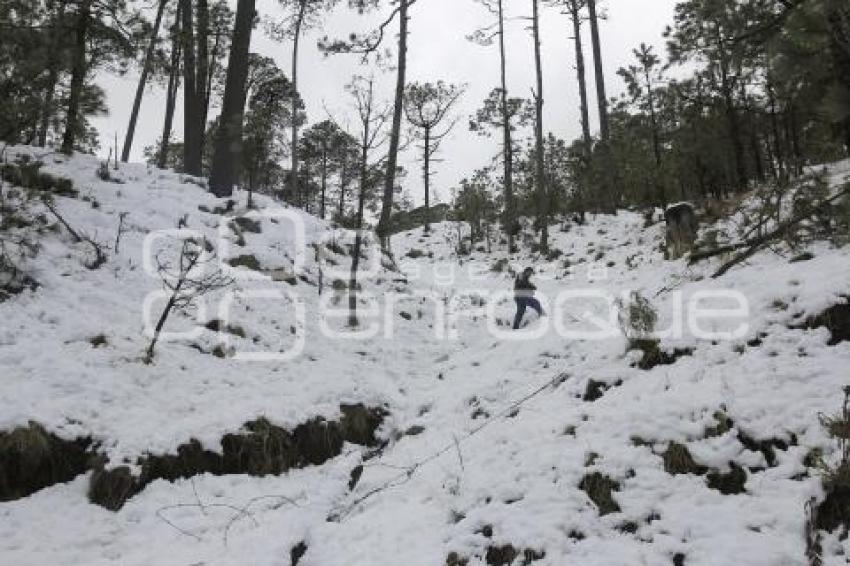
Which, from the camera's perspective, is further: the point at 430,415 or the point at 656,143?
the point at 656,143

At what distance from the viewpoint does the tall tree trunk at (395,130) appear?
12969mm

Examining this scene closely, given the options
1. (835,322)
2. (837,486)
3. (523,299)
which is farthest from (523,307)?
(837,486)

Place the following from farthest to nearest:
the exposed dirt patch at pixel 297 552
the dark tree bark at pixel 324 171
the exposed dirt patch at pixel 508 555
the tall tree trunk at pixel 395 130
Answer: the dark tree bark at pixel 324 171 < the tall tree trunk at pixel 395 130 < the exposed dirt patch at pixel 297 552 < the exposed dirt patch at pixel 508 555

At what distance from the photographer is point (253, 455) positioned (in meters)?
6.42

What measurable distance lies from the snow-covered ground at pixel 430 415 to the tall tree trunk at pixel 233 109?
338 centimetres

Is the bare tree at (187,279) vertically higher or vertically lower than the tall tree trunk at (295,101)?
lower

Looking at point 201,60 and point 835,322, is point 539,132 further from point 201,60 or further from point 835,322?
point 835,322

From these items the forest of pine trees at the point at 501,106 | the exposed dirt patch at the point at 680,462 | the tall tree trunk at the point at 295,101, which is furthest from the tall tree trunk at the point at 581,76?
the exposed dirt patch at the point at 680,462

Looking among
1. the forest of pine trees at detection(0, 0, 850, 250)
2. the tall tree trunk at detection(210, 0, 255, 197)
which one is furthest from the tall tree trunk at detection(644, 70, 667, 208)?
the tall tree trunk at detection(210, 0, 255, 197)

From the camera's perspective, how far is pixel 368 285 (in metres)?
13.0

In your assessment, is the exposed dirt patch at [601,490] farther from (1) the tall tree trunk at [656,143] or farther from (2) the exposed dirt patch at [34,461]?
(1) the tall tree trunk at [656,143]

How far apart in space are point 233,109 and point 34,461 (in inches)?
381

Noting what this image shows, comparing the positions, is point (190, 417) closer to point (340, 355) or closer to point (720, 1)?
point (340, 355)

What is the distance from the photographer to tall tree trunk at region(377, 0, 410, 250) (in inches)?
511
